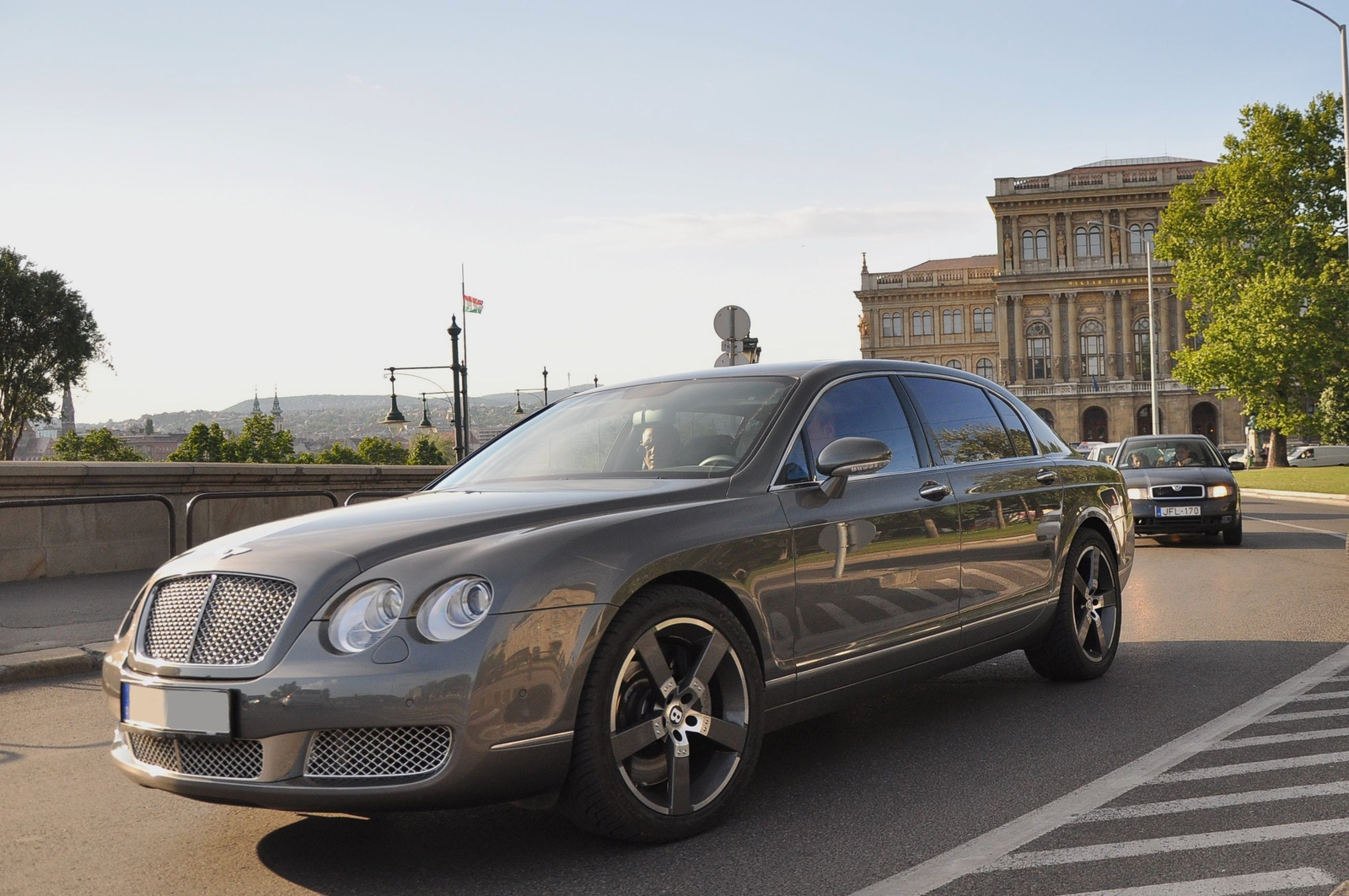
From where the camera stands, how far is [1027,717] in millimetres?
5777

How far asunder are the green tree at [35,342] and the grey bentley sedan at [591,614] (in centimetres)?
4384

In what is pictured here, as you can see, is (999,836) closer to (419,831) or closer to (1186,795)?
(1186,795)

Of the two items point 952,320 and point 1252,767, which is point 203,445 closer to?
point 952,320

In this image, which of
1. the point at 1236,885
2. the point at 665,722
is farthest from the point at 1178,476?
the point at 665,722

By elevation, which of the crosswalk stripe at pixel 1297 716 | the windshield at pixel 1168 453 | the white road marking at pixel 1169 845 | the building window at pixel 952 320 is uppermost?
the building window at pixel 952 320

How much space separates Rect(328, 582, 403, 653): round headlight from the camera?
11.5 feet

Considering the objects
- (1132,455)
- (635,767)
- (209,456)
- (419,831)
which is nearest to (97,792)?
(419,831)

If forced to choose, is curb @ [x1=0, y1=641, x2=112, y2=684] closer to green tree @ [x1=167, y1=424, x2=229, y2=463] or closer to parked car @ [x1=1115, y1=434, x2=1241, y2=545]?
parked car @ [x1=1115, y1=434, x2=1241, y2=545]

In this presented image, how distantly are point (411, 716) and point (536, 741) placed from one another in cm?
37

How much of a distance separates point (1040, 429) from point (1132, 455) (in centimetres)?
1135

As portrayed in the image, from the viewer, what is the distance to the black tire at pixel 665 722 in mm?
3715

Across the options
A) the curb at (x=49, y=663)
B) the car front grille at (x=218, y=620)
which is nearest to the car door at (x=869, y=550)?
the car front grille at (x=218, y=620)

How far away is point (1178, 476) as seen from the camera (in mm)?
16031

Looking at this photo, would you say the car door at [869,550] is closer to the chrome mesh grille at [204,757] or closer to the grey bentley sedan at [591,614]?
the grey bentley sedan at [591,614]
